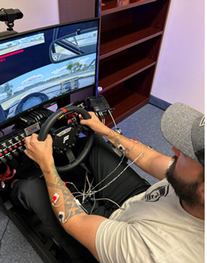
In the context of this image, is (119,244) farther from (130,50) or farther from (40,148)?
(130,50)

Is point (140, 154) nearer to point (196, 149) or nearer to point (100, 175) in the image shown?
point (100, 175)

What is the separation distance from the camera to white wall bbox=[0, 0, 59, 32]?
1378 millimetres

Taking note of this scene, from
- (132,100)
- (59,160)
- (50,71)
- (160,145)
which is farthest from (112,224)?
(132,100)

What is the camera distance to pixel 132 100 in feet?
8.77

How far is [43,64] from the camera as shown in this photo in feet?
3.95

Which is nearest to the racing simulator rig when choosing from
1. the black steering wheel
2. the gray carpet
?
the black steering wheel

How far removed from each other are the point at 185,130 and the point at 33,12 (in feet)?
4.42

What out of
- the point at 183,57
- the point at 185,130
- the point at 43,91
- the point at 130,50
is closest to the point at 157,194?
the point at 185,130

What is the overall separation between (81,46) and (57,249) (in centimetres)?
117

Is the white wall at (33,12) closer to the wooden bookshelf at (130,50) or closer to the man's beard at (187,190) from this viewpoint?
the wooden bookshelf at (130,50)

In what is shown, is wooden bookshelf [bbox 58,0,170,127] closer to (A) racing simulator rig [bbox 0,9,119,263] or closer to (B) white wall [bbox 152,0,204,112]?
(B) white wall [bbox 152,0,204,112]

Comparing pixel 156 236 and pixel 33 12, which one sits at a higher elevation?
pixel 33 12

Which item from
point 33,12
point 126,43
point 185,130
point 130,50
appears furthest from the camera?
point 130,50

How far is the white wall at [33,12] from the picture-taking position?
1.38 meters
